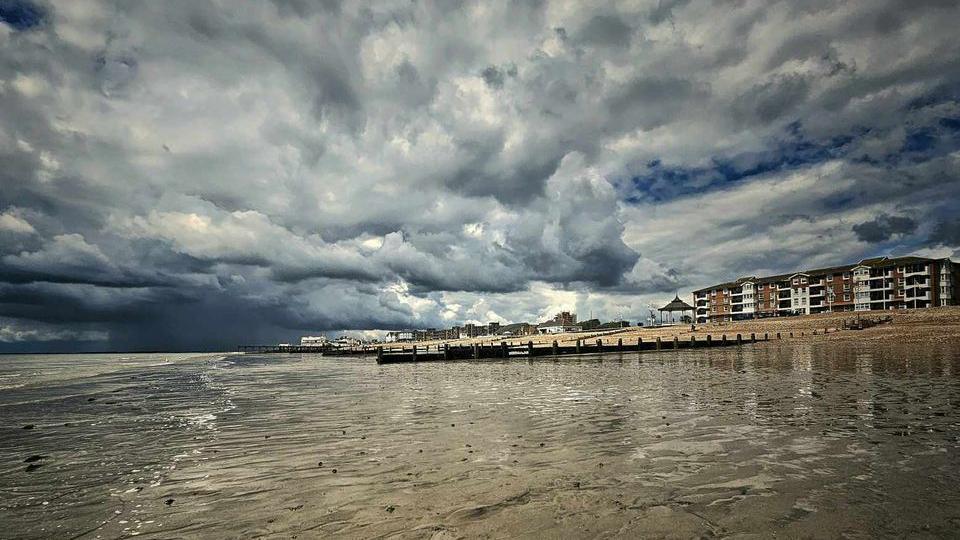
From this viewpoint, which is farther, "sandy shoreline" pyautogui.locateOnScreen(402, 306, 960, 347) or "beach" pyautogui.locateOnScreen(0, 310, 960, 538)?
"sandy shoreline" pyautogui.locateOnScreen(402, 306, 960, 347)

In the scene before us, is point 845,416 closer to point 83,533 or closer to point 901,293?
point 83,533

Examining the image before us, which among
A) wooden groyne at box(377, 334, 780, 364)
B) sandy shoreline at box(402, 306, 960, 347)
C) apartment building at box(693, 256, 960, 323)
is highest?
apartment building at box(693, 256, 960, 323)

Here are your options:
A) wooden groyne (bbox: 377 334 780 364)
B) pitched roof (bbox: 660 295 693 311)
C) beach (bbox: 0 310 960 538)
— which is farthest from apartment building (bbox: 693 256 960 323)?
beach (bbox: 0 310 960 538)

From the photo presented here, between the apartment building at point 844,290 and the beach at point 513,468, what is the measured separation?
109025 mm

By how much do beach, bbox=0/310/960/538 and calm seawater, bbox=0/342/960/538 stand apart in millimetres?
46

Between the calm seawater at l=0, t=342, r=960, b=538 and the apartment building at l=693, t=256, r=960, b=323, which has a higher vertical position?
the apartment building at l=693, t=256, r=960, b=323

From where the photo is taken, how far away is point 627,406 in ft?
51.1

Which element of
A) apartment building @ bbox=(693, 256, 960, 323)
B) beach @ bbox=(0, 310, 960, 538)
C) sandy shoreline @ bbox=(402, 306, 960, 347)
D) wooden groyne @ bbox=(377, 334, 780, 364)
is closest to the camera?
beach @ bbox=(0, 310, 960, 538)

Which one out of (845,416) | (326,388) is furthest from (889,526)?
(326,388)

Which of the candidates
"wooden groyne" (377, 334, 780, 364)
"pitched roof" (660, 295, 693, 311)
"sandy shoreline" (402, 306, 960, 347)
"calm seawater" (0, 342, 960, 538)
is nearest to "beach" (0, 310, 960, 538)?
"calm seawater" (0, 342, 960, 538)

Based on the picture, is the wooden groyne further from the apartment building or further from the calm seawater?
the apartment building

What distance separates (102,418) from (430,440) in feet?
45.8

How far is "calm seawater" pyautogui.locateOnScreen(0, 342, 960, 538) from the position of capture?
626cm

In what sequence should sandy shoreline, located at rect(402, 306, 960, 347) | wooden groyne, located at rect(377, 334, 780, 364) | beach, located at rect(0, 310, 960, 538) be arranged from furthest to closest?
wooden groyne, located at rect(377, 334, 780, 364) → sandy shoreline, located at rect(402, 306, 960, 347) → beach, located at rect(0, 310, 960, 538)
